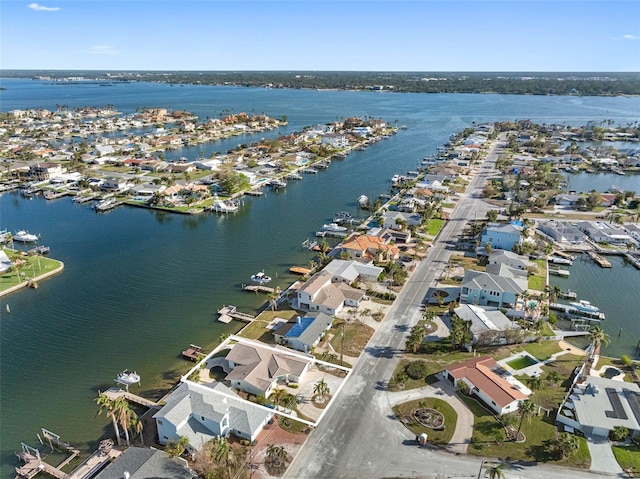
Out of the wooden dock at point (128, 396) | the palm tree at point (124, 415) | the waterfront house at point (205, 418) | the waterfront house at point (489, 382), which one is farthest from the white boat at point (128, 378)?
the waterfront house at point (489, 382)

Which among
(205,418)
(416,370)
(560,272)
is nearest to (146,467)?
(205,418)

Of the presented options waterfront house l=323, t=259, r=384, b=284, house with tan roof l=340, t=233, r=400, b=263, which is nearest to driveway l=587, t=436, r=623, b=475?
waterfront house l=323, t=259, r=384, b=284

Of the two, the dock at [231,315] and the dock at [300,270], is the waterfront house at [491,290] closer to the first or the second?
the dock at [300,270]

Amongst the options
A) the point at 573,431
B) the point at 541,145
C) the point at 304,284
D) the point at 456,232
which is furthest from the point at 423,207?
the point at 541,145

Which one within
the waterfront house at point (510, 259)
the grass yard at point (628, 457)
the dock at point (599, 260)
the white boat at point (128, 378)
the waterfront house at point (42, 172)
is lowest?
the white boat at point (128, 378)

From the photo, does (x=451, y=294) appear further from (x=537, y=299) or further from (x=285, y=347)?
(x=285, y=347)

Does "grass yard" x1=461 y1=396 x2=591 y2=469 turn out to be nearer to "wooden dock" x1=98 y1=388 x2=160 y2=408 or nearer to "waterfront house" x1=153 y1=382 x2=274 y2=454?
"waterfront house" x1=153 y1=382 x2=274 y2=454
